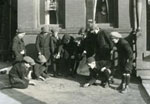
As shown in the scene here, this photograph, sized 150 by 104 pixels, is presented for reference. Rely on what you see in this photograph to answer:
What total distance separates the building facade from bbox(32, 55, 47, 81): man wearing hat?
6.80ft

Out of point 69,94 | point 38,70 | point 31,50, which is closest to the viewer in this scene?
point 69,94

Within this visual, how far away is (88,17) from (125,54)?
4080 mm

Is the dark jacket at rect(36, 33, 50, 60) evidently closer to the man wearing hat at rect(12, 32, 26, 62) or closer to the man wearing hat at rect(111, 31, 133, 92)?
the man wearing hat at rect(12, 32, 26, 62)

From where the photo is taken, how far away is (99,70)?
12297 mm

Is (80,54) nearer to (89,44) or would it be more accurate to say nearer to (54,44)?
(89,44)

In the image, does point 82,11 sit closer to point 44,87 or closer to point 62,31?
point 62,31

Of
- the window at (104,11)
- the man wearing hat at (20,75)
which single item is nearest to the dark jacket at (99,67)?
the man wearing hat at (20,75)

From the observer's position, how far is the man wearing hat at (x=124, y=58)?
1159cm

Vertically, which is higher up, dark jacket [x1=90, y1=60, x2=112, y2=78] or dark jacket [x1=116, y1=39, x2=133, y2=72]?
dark jacket [x1=116, y1=39, x2=133, y2=72]

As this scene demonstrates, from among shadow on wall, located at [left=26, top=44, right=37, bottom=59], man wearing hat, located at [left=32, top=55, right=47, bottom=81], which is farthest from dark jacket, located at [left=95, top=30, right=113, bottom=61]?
shadow on wall, located at [left=26, top=44, right=37, bottom=59]

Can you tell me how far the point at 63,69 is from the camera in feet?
48.1

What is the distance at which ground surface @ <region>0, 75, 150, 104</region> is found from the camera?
10.4m

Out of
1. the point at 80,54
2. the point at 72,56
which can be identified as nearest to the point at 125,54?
the point at 80,54

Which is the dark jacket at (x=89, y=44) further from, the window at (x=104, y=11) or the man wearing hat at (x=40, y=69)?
the window at (x=104, y=11)
